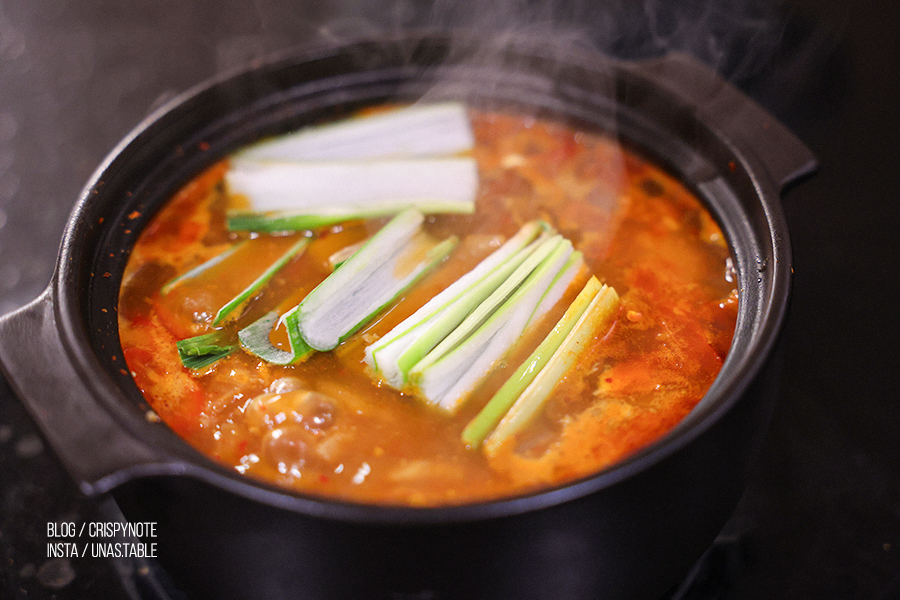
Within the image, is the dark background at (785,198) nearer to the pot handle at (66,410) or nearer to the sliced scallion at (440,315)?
the pot handle at (66,410)

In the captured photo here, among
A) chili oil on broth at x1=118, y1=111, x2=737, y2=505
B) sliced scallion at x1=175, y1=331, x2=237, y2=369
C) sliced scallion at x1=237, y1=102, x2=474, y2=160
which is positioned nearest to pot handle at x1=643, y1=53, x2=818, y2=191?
chili oil on broth at x1=118, y1=111, x2=737, y2=505

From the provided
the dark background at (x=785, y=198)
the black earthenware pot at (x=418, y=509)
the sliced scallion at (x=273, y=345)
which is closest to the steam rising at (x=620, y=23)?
the dark background at (x=785, y=198)

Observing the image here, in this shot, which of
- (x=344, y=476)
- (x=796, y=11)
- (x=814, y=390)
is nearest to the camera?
(x=344, y=476)

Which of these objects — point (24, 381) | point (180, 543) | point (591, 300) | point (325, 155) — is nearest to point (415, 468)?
point (180, 543)

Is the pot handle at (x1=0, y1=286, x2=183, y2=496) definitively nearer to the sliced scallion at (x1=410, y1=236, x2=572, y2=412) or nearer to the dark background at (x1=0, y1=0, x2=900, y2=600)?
the sliced scallion at (x1=410, y1=236, x2=572, y2=412)

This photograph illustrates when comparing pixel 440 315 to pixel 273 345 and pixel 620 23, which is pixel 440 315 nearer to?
pixel 273 345

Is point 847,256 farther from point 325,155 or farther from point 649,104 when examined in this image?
point 325,155

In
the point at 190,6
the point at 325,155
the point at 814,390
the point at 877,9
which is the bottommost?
the point at 814,390
